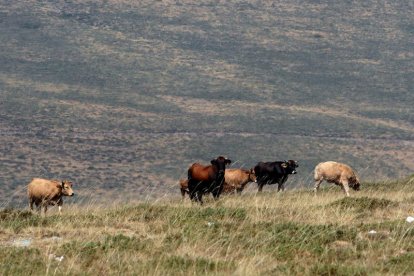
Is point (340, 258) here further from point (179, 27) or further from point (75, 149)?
point (179, 27)

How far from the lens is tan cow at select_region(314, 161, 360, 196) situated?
90.3ft

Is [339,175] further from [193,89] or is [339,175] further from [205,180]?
[193,89]

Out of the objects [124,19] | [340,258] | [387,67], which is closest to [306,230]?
[340,258]

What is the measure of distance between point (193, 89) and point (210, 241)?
92441 millimetres

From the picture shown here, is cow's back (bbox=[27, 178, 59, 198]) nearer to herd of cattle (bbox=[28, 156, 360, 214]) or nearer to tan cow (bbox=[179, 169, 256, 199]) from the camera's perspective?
herd of cattle (bbox=[28, 156, 360, 214])

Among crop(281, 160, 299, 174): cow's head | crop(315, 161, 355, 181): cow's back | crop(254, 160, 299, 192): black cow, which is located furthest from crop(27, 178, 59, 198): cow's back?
crop(281, 160, 299, 174): cow's head

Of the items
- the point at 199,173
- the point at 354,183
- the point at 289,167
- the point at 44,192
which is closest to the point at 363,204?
the point at 199,173

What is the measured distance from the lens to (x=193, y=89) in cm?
10519

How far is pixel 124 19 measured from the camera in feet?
465

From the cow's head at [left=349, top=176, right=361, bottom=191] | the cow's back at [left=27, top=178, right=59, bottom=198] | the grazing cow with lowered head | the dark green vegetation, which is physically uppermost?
the grazing cow with lowered head

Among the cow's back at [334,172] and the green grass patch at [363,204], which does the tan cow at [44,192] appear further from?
the green grass patch at [363,204]

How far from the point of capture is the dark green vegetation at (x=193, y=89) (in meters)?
73.4

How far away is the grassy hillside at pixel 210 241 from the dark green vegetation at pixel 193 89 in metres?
24.3

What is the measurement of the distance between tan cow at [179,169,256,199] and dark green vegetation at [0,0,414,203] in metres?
10.7
